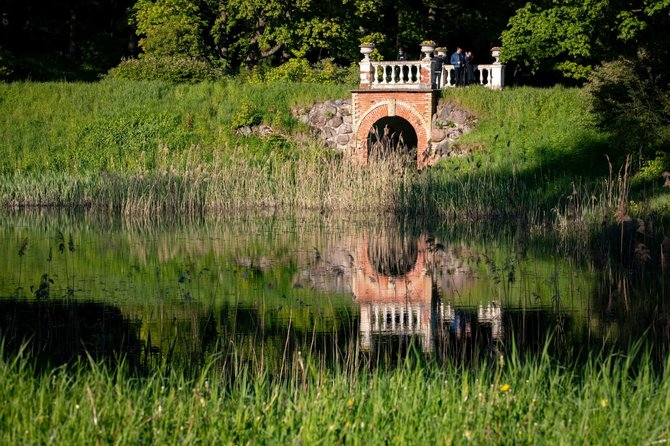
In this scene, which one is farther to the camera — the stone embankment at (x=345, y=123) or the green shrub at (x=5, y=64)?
the green shrub at (x=5, y=64)

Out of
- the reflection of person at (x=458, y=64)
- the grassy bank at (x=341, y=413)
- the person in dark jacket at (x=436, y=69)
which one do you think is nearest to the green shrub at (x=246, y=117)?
the person in dark jacket at (x=436, y=69)

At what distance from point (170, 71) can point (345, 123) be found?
6002 millimetres

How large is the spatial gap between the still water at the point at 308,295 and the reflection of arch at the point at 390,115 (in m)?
10.3

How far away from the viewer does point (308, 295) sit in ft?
42.3

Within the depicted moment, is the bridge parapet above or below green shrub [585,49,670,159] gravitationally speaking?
above

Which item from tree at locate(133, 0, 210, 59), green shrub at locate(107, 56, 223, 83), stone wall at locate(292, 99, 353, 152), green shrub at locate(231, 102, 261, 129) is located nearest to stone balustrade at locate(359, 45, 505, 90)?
stone wall at locate(292, 99, 353, 152)

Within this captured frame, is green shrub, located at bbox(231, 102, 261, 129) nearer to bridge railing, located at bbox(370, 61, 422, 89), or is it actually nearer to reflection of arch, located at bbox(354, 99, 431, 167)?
reflection of arch, located at bbox(354, 99, 431, 167)

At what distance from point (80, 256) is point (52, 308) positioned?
4.62 meters

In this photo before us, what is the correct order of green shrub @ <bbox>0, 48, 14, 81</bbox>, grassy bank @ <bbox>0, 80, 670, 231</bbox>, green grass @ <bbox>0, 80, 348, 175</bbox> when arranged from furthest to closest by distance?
green shrub @ <bbox>0, 48, 14, 81</bbox>
green grass @ <bbox>0, 80, 348, 175</bbox>
grassy bank @ <bbox>0, 80, 670, 231</bbox>

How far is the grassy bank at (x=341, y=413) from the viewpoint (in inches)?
241

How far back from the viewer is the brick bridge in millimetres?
30078

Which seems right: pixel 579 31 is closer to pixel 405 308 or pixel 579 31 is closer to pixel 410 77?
pixel 410 77

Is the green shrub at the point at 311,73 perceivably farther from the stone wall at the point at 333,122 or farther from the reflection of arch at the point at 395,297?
the reflection of arch at the point at 395,297

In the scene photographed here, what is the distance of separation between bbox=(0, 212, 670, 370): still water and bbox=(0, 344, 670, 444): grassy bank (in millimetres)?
1143
